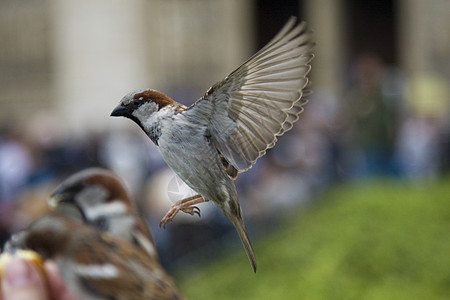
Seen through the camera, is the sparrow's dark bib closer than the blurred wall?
Yes

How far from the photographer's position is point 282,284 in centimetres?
436

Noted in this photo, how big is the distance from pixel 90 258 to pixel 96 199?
26 centimetres

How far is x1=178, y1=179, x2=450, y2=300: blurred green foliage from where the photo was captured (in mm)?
4090

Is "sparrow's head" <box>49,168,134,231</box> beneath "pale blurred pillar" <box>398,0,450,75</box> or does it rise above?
above

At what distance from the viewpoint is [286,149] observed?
3609 mm

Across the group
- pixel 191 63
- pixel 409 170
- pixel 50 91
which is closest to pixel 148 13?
pixel 191 63

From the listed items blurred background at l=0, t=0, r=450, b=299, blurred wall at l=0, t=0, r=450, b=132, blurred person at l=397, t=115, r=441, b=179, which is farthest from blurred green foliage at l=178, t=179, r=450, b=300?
blurred wall at l=0, t=0, r=450, b=132

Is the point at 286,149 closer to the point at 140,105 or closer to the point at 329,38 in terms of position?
the point at 140,105

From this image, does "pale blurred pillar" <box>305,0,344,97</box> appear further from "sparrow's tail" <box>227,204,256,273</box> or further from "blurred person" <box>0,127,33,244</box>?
"sparrow's tail" <box>227,204,256,273</box>

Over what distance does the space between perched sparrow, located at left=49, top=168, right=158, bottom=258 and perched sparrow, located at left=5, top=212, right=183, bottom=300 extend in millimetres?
74

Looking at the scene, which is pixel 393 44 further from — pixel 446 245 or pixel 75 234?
pixel 75 234

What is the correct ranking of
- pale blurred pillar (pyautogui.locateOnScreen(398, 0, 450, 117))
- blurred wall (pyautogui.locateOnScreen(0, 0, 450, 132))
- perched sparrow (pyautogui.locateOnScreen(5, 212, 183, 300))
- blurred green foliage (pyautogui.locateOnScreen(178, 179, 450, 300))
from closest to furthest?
1. perched sparrow (pyautogui.locateOnScreen(5, 212, 183, 300))
2. blurred green foliage (pyautogui.locateOnScreen(178, 179, 450, 300))
3. blurred wall (pyautogui.locateOnScreen(0, 0, 450, 132))
4. pale blurred pillar (pyautogui.locateOnScreen(398, 0, 450, 117))

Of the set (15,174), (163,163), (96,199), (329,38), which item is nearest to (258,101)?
(163,163)

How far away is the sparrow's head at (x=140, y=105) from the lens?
2.07ft
